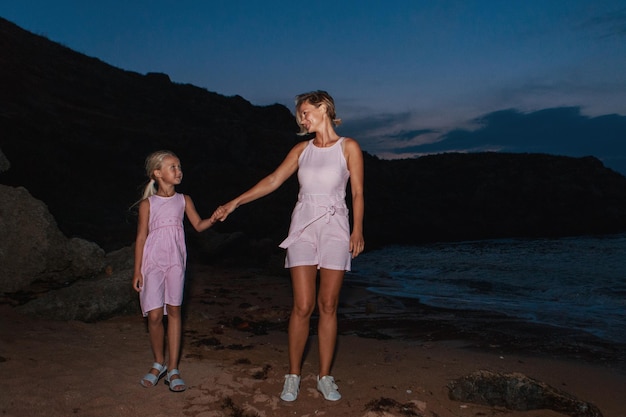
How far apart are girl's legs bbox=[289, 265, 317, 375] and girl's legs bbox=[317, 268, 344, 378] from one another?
8 centimetres

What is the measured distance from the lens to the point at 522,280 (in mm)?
12281

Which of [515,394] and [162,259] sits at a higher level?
[162,259]

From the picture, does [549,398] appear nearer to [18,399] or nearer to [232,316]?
[18,399]

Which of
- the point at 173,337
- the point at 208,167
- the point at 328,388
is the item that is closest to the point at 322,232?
the point at 328,388

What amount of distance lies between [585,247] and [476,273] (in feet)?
27.5

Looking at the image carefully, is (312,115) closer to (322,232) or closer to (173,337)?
(322,232)

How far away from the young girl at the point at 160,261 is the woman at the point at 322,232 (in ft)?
3.18

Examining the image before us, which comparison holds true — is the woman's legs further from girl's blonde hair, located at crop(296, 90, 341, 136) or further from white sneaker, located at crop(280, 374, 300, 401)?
girl's blonde hair, located at crop(296, 90, 341, 136)

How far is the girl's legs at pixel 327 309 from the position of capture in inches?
143

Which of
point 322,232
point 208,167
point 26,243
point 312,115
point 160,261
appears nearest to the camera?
point 322,232

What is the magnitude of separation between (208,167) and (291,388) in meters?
18.9

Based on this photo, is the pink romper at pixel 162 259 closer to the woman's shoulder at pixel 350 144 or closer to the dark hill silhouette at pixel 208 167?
the woman's shoulder at pixel 350 144

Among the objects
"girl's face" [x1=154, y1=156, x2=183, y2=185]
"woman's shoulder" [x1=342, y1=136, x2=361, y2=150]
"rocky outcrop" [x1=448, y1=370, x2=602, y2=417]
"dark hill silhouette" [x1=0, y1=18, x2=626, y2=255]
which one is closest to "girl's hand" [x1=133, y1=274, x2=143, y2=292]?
"girl's face" [x1=154, y1=156, x2=183, y2=185]

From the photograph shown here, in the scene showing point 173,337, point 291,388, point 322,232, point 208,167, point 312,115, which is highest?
point 208,167
